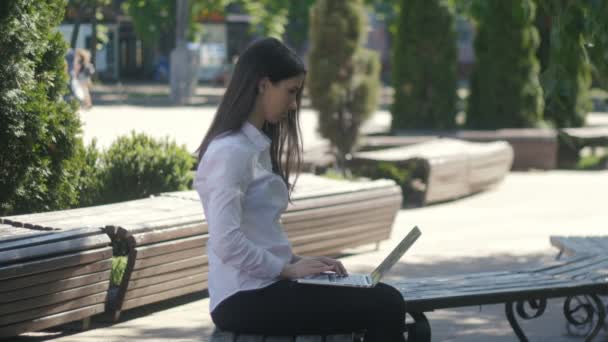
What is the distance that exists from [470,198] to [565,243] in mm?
7658

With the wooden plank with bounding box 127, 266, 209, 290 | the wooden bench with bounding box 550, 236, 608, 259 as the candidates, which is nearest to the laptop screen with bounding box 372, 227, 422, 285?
the wooden bench with bounding box 550, 236, 608, 259

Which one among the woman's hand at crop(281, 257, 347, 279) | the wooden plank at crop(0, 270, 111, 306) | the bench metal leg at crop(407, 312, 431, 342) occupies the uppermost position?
the woman's hand at crop(281, 257, 347, 279)

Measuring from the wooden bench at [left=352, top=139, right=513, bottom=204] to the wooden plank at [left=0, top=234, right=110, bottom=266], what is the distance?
7854mm

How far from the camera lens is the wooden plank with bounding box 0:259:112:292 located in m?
5.81

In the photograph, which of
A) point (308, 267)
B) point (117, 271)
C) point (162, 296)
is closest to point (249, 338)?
point (308, 267)

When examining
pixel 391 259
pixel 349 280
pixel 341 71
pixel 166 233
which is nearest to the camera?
pixel 349 280

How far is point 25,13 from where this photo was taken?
771 cm

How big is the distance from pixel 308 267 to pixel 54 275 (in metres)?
2.40

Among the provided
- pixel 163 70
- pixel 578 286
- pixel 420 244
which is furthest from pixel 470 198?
pixel 163 70

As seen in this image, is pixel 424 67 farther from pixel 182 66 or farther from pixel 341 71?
pixel 182 66

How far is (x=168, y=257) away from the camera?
714 cm

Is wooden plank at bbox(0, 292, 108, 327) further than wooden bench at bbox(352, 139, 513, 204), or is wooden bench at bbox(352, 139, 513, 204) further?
wooden bench at bbox(352, 139, 513, 204)

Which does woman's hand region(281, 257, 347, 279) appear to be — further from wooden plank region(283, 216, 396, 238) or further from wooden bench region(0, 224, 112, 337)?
wooden plank region(283, 216, 396, 238)

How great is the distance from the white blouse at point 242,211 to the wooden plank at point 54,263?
76.3 inches
